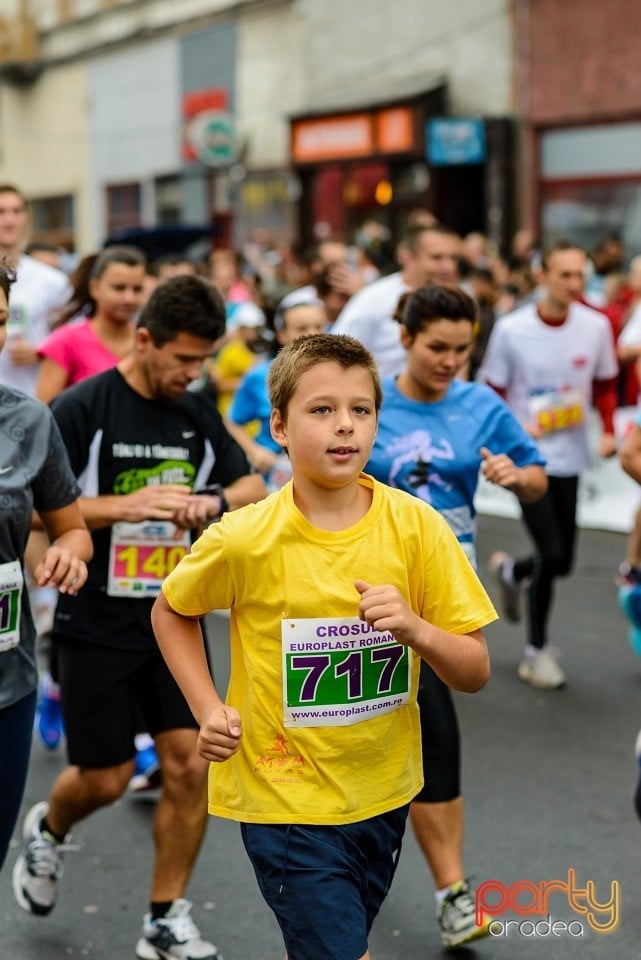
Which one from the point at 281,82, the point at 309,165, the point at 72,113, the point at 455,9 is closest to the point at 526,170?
the point at 455,9

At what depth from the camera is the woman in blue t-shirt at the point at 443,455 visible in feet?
14.9

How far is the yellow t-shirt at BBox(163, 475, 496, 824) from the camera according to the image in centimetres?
320

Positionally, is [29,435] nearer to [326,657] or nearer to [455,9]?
[326,657]

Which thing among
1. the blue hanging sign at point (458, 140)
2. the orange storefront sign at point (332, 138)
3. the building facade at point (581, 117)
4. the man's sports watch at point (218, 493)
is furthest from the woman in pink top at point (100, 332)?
the orange storefront sign at point (332, 138)

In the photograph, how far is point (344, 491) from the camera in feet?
10.6

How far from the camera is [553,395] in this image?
752 cm

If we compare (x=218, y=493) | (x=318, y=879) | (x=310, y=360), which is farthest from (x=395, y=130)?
(x=318, y=879)

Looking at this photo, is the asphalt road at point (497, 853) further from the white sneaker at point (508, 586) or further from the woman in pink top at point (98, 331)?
the woman in pink top at point (98, 331)

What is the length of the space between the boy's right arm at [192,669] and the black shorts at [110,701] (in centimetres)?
121

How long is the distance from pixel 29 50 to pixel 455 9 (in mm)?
14818

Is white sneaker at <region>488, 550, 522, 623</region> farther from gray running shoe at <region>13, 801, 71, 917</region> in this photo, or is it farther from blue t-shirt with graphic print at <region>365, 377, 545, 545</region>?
gray running shoe at <region>13, 801, 71, 917</region>

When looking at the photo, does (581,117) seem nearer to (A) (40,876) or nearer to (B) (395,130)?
(B) (395,130)

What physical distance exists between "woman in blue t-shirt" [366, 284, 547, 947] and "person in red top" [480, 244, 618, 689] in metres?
2.44

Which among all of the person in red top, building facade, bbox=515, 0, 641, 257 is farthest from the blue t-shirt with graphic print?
building facade, bbox=515, 0, 641, 257
